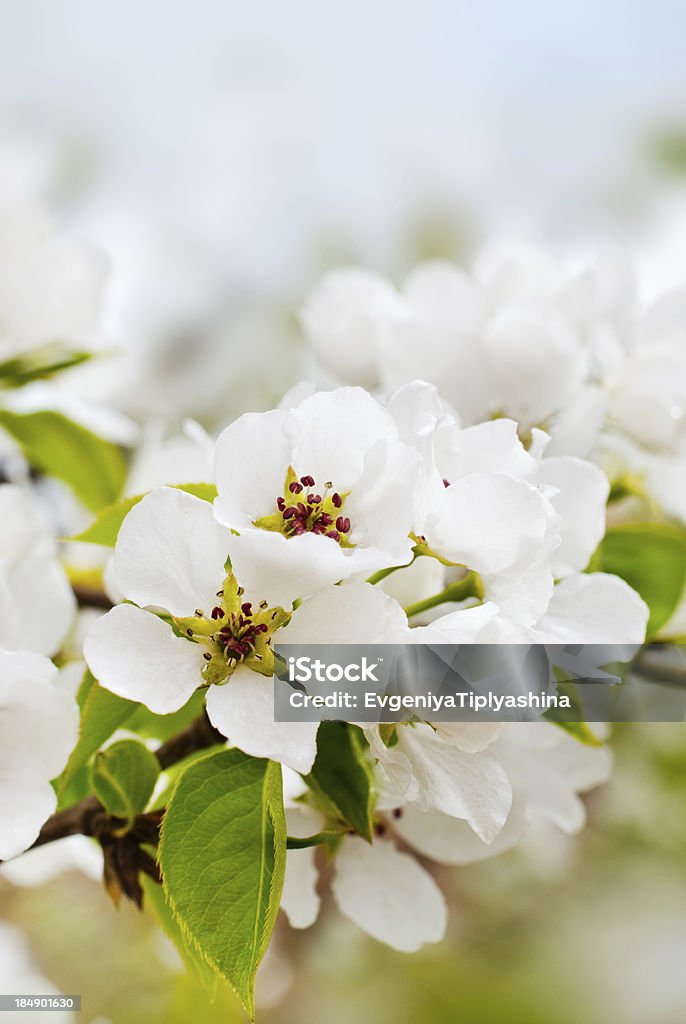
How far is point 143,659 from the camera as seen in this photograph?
27 cm

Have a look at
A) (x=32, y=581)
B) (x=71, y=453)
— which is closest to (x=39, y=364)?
(x=71, y=453)

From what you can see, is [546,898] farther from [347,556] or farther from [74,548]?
[347,556]

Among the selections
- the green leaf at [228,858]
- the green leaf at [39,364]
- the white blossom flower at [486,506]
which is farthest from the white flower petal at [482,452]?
the green leaf at [39,364]

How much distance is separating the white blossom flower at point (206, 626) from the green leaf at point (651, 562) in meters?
0.18

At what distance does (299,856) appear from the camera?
0.35 metres

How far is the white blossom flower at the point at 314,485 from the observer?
0.27 m

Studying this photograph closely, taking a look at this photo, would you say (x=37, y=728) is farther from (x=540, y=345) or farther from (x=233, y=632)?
(x=540, y=345)

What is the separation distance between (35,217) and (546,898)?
1424 millimetres

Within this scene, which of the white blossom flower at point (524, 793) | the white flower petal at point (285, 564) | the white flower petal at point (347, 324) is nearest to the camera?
the white flower petal at point (285, 564)

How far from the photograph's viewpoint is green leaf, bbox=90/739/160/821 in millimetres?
325

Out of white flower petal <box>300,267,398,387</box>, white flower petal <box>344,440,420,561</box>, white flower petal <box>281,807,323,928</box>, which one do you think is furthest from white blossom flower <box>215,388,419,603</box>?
white flower petal <box>300,267,398,387</box>

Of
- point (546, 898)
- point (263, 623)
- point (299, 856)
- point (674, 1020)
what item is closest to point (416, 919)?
point (299, 856)

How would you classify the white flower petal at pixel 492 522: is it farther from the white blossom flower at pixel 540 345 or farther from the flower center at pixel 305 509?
the white blossom flower at pixel 540 345

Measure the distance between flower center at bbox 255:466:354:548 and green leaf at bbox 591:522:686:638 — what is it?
171mm
